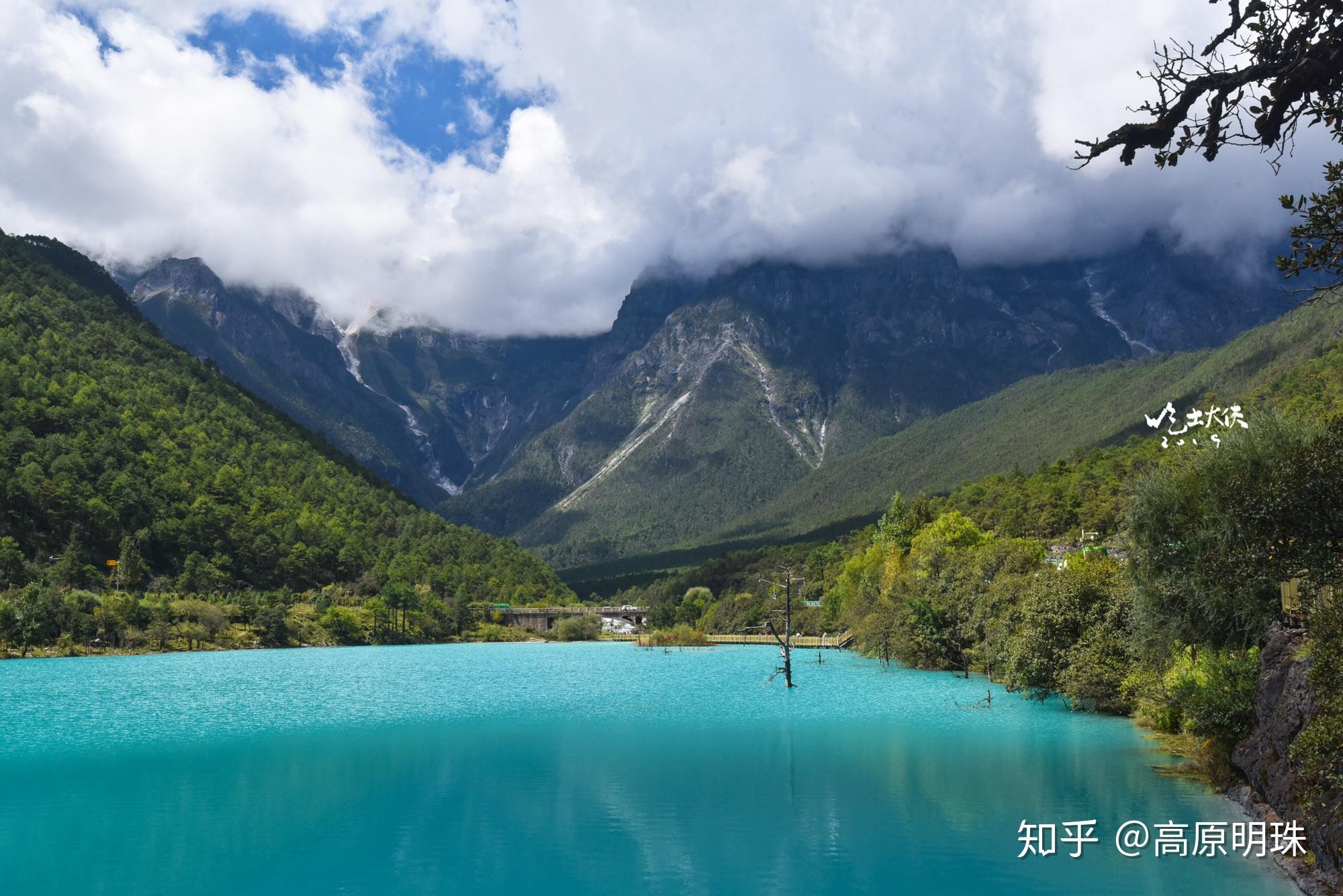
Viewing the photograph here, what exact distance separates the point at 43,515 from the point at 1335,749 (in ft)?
581

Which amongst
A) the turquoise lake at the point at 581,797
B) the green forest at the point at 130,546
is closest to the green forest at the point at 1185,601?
the turquoise lake at the point at 581,797

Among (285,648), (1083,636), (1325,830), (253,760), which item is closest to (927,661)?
(1083,636)

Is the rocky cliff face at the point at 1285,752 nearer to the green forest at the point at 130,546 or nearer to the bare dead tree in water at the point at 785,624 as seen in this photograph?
the bare dead tree in water at the point at 785,624

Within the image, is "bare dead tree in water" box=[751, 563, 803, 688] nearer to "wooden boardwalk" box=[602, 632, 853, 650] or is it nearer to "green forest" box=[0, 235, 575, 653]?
"wooden boardwalk" box=[602, 632, 853, 650]

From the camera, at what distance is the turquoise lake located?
82.1ft

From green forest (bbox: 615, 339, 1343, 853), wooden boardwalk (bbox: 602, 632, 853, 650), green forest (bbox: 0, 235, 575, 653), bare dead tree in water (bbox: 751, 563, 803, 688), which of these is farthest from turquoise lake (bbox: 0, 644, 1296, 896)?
wooden boardwalk (bbox: 602, 632, 853, 650)

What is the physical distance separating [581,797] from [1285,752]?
2133 centimetres

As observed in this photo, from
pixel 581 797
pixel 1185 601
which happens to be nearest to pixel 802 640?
pixel 1185 601

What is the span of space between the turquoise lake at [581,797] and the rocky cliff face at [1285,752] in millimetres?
1195

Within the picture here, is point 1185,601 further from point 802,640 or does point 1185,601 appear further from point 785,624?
point 802,640

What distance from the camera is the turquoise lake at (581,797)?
25.0 m

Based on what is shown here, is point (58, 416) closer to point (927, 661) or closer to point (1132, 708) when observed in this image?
point (927, 661)

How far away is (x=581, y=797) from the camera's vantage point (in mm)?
34656

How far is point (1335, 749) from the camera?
20.2m
